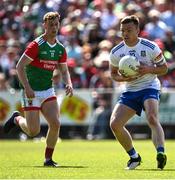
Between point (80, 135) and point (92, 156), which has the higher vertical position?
point (92, 156)

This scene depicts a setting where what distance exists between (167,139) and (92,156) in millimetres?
7940

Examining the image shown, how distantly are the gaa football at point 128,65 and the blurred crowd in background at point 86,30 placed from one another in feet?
38.8

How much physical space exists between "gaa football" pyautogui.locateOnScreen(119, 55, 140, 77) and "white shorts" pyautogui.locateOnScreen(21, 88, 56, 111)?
1.66m

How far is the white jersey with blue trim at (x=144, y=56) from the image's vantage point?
12.3 m

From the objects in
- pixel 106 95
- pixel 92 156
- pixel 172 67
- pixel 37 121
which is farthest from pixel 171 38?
pixel 37 121

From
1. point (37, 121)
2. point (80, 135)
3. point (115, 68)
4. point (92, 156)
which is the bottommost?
point (80, 135)

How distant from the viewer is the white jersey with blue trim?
1227cm

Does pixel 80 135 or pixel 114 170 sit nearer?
pixel 114 170

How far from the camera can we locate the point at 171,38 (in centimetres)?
2439

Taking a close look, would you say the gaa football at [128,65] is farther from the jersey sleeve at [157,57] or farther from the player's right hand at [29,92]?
the player's right hand at [29,92]

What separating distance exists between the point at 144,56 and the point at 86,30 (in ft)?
45.7

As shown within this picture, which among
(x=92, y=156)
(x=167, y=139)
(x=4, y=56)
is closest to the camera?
(x=92, y=156)

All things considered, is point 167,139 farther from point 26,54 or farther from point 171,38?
point 26,54

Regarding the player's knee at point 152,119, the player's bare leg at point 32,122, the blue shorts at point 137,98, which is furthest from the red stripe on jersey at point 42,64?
the player's knee at point 152,119
